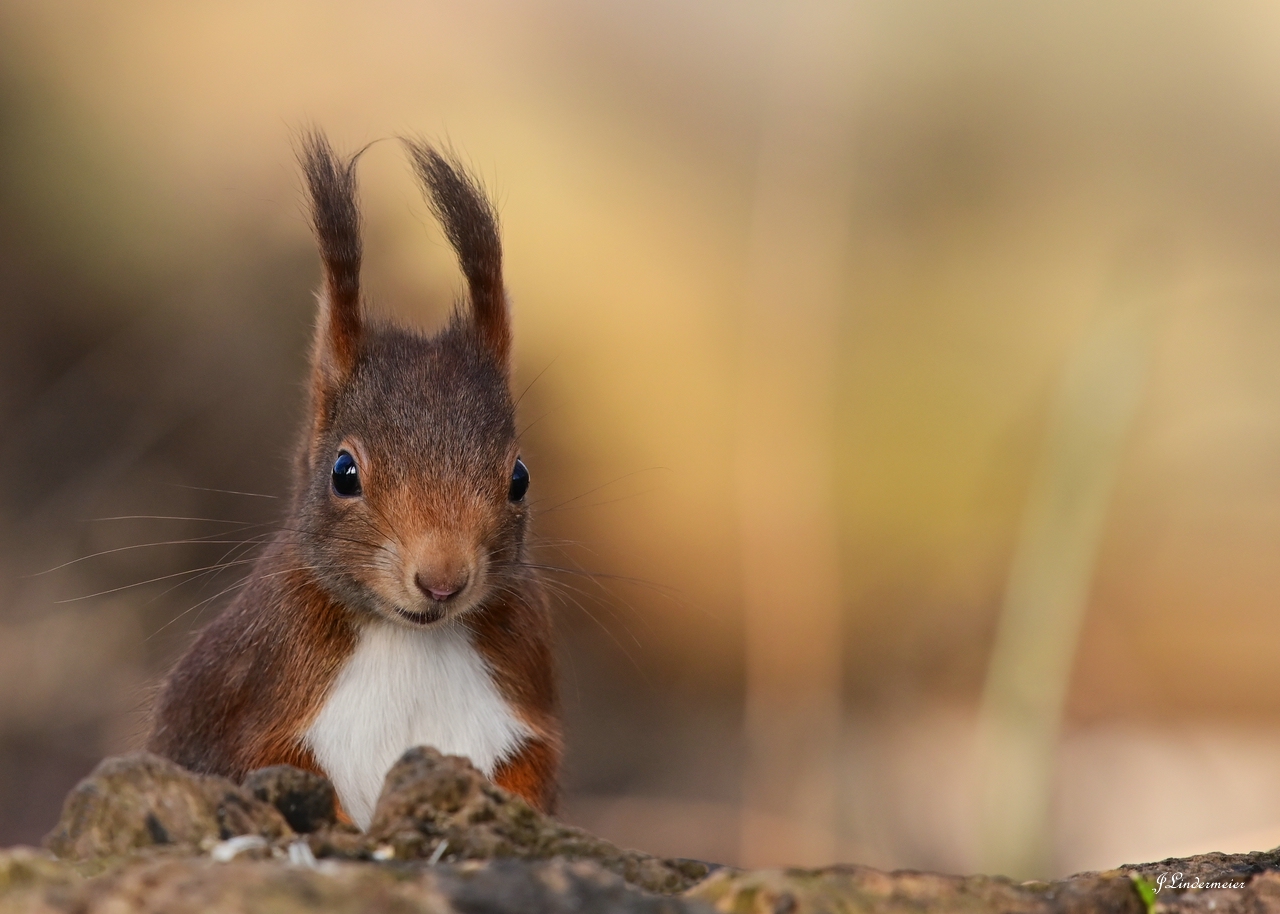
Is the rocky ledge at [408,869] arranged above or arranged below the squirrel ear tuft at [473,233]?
below

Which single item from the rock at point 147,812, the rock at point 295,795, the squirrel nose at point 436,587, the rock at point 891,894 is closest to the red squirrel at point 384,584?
the squirrel nose at point 436,587

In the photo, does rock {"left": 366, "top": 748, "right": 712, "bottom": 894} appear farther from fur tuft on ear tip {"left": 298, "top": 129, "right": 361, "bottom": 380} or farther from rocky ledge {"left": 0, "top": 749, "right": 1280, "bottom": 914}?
fur tuft on ear tip {"left": 298, "top": 129, "right": 361, "bottom": 380}

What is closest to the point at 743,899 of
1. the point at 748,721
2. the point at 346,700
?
the point at 346,700

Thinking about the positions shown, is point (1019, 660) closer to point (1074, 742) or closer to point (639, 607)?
point (1074, 742)

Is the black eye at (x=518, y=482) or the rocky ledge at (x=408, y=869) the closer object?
the rocky ledge at (x=408, y=869)

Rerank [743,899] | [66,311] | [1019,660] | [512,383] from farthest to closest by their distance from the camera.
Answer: [66,311] → [1019,660] → [512,383] → [743,899]

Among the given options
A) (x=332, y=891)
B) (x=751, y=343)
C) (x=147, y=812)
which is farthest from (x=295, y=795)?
(x=751, y=343)

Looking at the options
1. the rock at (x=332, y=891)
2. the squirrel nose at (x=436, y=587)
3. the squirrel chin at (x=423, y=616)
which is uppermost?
the squirrel nose at (x=436, y=587)

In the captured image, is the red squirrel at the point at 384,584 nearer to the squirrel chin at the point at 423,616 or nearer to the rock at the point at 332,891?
the squirrel chin at the point at 423,616
